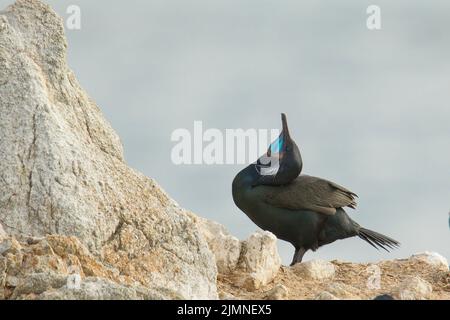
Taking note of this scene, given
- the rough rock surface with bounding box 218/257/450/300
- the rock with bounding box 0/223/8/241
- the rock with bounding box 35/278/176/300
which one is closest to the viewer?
the rock with bounding box 35/278/176/300

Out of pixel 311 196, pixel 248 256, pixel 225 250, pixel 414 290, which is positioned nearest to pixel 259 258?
pixel 248 256

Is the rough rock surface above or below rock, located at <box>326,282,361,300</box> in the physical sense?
above

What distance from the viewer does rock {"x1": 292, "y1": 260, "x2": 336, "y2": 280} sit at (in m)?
13.2

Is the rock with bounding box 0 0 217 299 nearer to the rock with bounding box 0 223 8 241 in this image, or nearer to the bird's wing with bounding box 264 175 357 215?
the rock with bounding box 0 223 8 241

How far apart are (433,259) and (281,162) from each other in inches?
91.3

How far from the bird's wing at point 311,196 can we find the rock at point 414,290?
275 cm

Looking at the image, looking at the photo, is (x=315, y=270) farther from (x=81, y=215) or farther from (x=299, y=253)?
(x=81, y=215)

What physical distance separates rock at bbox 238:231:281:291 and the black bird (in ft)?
8.18

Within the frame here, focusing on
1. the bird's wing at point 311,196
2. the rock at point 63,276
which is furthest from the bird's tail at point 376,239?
the rock at point 63,276

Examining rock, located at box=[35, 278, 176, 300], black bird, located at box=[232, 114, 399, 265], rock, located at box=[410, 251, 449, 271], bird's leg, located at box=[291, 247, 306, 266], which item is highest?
black bird, located at box=[232, 114, 399, 265]

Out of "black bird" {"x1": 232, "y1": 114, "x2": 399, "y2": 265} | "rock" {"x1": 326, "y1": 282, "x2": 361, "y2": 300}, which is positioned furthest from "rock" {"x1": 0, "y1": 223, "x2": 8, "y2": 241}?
"black bird" {"x1": 232, "y1": 114, "x2": 399, "y2": 265}

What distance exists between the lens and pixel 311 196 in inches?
605

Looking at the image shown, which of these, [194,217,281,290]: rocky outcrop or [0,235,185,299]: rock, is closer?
[0,235,185,299]: rock

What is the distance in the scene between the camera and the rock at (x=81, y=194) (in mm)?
10992
